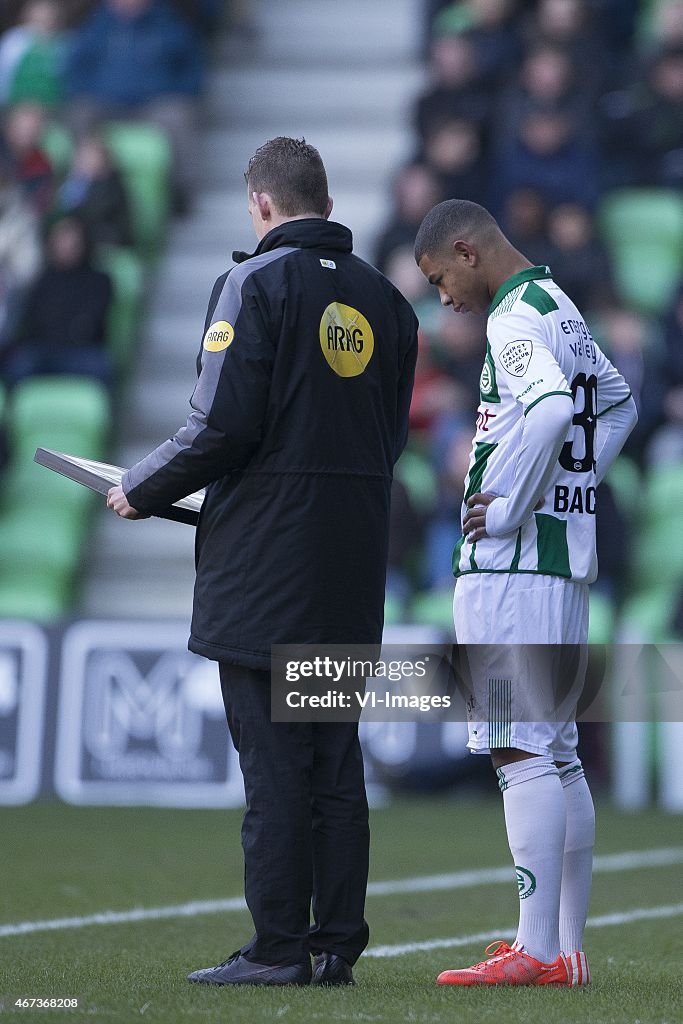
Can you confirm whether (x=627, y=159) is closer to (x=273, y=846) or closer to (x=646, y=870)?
(x=646, y=870)

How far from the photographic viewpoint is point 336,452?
4.58 meters

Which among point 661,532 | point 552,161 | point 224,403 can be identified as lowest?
point 224,403

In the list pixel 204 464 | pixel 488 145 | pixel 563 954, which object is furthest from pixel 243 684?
pixel 488 145

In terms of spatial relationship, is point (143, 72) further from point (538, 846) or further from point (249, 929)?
point (538, 846)

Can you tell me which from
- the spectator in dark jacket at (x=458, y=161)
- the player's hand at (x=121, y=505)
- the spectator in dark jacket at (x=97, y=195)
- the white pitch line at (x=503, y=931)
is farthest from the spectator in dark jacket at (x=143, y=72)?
the player's hand at (x=121, y=505)

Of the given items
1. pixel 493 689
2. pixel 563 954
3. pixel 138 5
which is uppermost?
pixel 138 5

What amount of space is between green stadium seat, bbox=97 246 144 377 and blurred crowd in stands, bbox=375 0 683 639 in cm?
212

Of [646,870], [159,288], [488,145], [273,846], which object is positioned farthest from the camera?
[159,288]

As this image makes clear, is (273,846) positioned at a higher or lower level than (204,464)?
lower

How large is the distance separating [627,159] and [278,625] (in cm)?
1006

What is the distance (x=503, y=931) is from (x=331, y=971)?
153 cm

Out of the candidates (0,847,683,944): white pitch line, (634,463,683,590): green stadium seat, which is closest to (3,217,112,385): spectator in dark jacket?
(634,463,683,590): green stadium seat

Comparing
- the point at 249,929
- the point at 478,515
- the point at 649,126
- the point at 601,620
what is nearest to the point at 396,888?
the point at 249,929

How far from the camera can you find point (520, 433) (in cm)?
450
